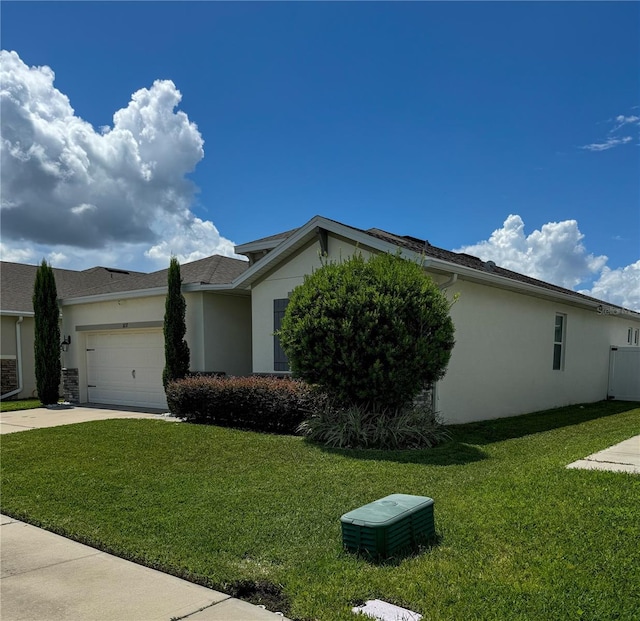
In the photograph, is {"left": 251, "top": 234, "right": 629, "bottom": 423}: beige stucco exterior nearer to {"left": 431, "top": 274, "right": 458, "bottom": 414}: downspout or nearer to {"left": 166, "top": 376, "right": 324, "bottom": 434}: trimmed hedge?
{"left": 431, "top": 274, "right": 458, "bottom": 414}: downspout

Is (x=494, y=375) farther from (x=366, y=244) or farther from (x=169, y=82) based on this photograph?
(x=169, y=82)

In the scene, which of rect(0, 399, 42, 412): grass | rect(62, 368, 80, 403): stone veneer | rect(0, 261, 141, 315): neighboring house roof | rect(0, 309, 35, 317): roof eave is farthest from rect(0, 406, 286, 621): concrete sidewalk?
rect(0, 309, 35, 317): roof eave

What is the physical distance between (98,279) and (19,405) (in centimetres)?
807

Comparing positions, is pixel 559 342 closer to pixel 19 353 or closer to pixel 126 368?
pixel 126 368

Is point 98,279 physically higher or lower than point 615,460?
higher

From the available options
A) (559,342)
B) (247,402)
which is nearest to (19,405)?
(247,402)

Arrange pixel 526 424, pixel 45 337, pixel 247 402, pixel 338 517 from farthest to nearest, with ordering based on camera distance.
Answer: pixel 45 337 → pixel 526 424 → pixel 247 402 → pixel 338 517

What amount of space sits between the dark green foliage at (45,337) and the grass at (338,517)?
7.58 meters

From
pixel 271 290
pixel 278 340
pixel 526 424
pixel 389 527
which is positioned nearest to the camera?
pixel 389 527

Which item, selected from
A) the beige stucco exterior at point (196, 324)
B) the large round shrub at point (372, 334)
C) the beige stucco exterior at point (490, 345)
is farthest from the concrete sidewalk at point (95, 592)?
the beige stucco exterior at point (196, 324)

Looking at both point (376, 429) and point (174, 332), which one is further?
point (174, 332)

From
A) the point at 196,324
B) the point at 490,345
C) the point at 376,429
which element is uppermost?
the point at 196,324

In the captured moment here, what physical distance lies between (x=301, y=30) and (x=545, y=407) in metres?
11.6

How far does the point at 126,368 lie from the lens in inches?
607
